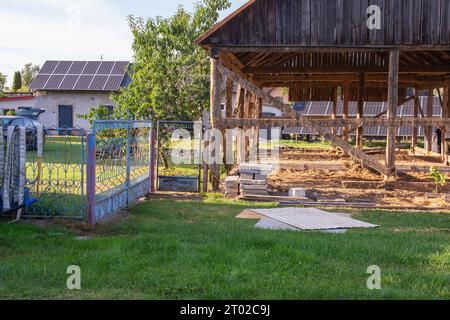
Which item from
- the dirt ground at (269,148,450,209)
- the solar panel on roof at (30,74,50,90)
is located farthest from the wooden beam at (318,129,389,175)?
the solar panel on roof at (30,74,50,90)

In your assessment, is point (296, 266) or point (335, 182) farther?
point (335, 182)

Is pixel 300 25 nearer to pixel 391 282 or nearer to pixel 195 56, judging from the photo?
pixel 195 56

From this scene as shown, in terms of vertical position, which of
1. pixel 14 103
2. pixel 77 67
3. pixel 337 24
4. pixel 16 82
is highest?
pixel 16 82

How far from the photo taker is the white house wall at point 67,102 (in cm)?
4034

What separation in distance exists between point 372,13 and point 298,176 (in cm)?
581

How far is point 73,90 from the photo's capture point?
3944 centimetres

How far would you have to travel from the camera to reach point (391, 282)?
633 cm

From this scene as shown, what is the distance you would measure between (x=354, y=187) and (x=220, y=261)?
8.72 metres

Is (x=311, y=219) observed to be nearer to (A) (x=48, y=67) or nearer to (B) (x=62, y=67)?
(B) (x=62, y=67)

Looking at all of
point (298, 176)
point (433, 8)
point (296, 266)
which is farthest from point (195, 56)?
point (296, 266)

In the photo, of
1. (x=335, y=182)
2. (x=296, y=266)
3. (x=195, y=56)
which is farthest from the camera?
(x=195, y=56)

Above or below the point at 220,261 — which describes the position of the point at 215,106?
above

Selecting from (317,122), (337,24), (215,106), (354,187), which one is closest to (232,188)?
(215,106)

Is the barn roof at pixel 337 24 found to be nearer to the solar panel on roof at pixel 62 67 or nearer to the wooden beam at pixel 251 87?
the wooden beam at pixel 251 87
